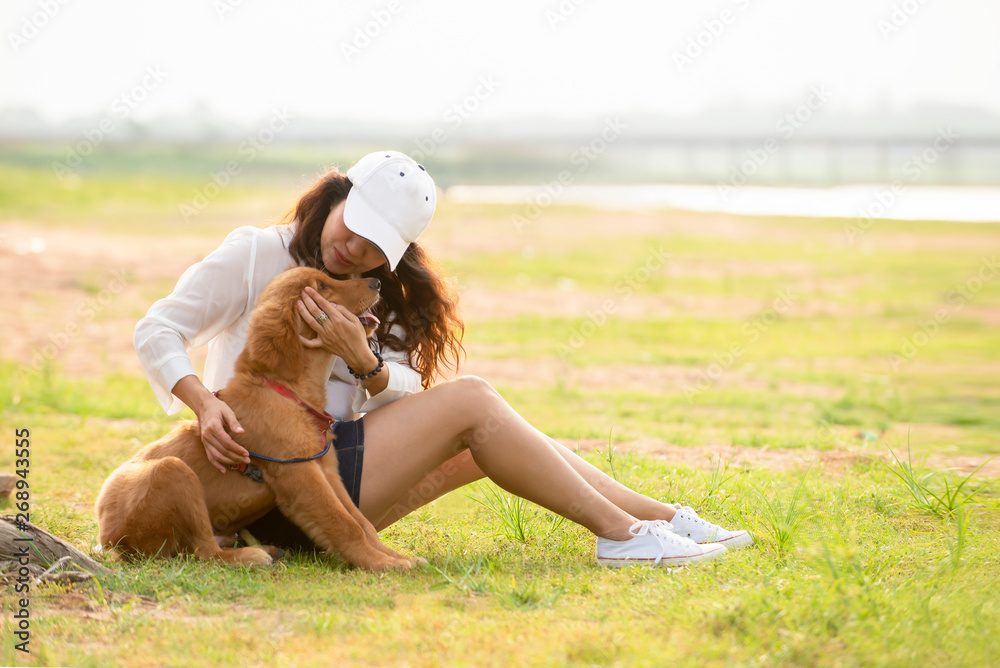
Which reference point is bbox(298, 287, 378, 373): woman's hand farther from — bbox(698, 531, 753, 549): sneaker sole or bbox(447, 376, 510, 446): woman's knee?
bbox(698, 531, 753, 549): sneaker sole

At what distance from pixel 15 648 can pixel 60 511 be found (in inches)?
76.1

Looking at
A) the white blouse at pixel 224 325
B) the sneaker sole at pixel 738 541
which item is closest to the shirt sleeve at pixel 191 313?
the white blouse at pixel 224 325

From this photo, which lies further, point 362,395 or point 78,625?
point 362,395

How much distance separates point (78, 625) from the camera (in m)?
2.75

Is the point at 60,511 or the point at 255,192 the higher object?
the point at 255,192

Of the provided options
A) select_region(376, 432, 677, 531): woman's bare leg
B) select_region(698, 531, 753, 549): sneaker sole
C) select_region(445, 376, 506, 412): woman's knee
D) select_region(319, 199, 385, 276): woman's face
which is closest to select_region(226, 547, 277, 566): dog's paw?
select_region(376, 432, 677, 531): woman's bare leg

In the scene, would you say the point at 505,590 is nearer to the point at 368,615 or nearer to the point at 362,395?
the point at 368,615

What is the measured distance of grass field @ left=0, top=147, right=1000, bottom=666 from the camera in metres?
2.65

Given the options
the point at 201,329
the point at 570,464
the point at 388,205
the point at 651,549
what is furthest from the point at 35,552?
the point at 651,549

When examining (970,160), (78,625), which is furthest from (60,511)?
(970,160)

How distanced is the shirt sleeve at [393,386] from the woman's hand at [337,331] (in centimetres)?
14

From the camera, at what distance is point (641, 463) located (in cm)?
502

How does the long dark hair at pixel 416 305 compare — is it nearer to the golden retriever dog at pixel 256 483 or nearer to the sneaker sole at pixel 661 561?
the golden retriever dog at pixel 256 483

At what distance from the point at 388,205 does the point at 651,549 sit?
164 cm
